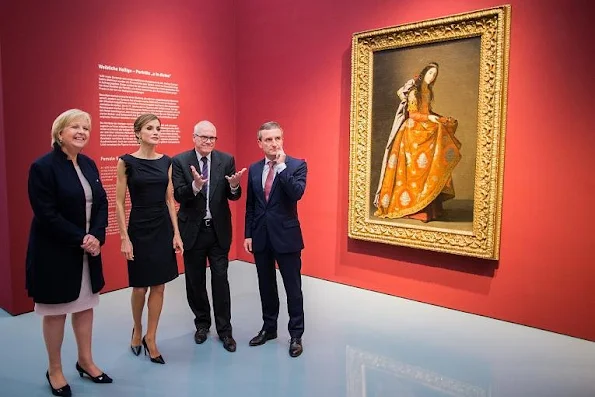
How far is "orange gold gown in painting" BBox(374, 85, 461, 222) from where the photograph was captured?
162 inches

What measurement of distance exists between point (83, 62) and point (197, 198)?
79.2 inches

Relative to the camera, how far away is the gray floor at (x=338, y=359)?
2.88 metres

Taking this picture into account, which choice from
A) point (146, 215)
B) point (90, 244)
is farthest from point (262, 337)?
point (90, 244)

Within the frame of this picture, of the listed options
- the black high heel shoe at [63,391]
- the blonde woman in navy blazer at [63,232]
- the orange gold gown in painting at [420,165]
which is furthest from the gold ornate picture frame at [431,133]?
the black high heel shoe at [63,391]

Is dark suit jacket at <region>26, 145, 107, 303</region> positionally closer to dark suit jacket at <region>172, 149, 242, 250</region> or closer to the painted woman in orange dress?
dark suit jacket at <region>172, 149, 242, 250</region>

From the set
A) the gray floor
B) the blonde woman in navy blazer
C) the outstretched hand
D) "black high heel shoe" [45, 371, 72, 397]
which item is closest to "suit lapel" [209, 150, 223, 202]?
the outstretched hand

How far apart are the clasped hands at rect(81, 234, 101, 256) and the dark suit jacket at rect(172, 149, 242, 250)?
2.39ft

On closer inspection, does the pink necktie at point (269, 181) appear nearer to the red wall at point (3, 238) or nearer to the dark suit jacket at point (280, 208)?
the dark suit jacket at point (280, 208)

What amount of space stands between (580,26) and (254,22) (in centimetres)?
339

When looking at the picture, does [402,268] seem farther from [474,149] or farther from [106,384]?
[106,384]

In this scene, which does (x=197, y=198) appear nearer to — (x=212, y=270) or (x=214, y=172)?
(x=214, y=172)

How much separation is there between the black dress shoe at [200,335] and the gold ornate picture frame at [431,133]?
5.97 ft

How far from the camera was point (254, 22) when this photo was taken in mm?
5609

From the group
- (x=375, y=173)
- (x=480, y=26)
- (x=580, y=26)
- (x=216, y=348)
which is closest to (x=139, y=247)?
(x=216, y=348)
